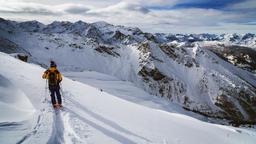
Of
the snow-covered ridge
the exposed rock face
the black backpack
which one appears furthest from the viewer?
the exposed rock face

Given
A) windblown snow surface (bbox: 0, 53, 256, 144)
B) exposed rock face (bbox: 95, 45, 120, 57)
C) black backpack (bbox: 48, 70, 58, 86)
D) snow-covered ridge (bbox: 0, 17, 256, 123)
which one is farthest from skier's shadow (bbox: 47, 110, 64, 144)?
exposed rock face (bbox: 95, 45, 120, 57)

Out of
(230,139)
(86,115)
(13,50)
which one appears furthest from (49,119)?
(13,50)

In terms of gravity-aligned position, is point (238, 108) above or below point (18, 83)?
below

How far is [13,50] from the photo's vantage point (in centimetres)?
11400

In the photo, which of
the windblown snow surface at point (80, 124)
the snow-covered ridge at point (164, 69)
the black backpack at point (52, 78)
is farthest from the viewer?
the snow-covered ridge at point (164, 69)

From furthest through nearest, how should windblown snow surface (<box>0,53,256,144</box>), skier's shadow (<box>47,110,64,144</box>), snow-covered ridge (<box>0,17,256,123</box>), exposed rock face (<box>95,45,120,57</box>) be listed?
1. exposed rock face (<box>95,45,120,57</box>)
2. snow-covered ridge (<box>0,17,256,123</box>)
3. windblown snow surface (<box>0,53,256,144</box>)
4. skier's shadow (<box>47,110,64,144</box>)

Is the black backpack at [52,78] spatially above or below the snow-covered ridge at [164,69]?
above

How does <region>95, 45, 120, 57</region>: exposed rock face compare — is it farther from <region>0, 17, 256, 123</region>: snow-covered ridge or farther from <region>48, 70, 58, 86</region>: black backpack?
<region>48, 70, 58, 86</region>: black backpack

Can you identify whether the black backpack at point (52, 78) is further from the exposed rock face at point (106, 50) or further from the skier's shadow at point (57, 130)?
the exposed rock face at point (106, 50)

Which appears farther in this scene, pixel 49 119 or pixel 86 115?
pixel 86 115

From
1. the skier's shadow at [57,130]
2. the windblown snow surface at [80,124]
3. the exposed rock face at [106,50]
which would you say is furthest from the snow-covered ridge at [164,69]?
the skier's shadow at [57,130]

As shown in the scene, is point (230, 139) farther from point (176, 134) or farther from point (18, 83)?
point (18, 83)

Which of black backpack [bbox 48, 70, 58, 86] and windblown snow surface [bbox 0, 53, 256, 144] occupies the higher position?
black backpack [bbox 48, 70, 58, 86]

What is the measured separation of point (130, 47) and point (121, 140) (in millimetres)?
153760
